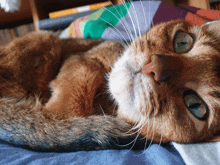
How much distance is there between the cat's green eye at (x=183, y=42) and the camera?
104 centimetres

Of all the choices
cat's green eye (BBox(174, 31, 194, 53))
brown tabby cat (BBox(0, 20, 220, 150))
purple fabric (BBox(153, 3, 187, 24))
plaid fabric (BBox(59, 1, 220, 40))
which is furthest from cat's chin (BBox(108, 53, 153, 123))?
purple fabric (BBox(153, 3, 187, 24))

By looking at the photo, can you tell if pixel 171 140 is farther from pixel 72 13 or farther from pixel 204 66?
pixel 72 13

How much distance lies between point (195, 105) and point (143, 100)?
0.29 meters

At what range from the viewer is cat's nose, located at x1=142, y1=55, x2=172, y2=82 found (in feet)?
2.58

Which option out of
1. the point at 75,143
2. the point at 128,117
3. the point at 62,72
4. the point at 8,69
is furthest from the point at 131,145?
the point at 8,69

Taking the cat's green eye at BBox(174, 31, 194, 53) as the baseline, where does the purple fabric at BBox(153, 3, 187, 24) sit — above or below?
above

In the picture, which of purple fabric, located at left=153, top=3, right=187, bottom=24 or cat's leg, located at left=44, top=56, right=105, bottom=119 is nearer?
cat's leg, located at left=44, top=56, right=105, bottom=119

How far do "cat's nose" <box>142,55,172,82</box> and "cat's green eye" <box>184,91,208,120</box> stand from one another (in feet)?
0.61

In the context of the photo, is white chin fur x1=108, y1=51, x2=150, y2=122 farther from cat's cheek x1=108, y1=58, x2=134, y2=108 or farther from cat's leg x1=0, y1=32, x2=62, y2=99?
cat's leg x1=0, y1=32, x2=62, y2=99

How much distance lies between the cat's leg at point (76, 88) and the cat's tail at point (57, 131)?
102 millimetres

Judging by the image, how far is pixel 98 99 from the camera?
1273 millimetres

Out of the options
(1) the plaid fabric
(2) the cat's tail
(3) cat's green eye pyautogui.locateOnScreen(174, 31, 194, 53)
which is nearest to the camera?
(2) the cat's tail

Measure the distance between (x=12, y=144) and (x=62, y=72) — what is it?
62cm

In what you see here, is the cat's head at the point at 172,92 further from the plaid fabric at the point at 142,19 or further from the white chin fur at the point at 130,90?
the plaid fabric at the point at 142,19
